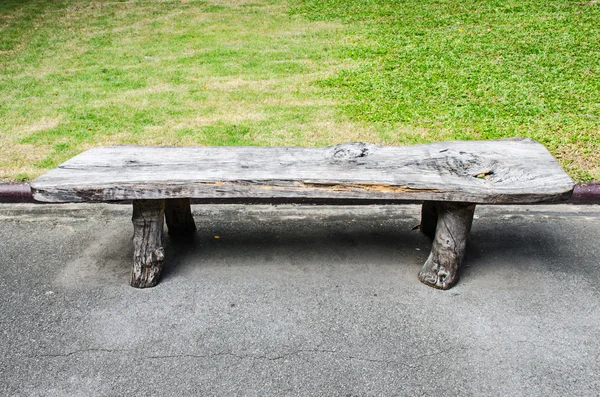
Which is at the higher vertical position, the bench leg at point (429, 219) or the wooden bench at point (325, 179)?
the wooden bench at point (325, 179)

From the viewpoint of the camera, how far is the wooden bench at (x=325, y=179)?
3.58 metres

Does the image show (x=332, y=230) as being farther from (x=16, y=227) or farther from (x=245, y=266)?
(x=16, y=227)

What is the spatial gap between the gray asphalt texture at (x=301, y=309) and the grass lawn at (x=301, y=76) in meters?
1.26

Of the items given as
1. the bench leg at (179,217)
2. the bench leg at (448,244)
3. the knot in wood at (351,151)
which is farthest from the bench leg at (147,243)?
the bench leg at (448,244)

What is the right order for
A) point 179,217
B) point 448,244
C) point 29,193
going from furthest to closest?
point 29,193 → point 179,217 → point 448,244

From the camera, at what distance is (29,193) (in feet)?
17.4

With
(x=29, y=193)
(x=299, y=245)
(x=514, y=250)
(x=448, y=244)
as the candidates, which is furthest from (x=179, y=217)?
(x=514, y=250)

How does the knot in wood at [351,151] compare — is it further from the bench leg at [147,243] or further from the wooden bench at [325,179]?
the bench leg at [147,243]

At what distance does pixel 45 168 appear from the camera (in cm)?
562

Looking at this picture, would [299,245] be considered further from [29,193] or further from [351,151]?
[29,193]

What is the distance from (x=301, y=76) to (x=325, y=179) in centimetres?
458

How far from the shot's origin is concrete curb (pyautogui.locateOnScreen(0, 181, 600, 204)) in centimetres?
520

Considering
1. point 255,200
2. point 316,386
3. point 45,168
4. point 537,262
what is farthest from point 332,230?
point 45,168

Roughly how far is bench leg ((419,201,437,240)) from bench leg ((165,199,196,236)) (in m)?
1.80
